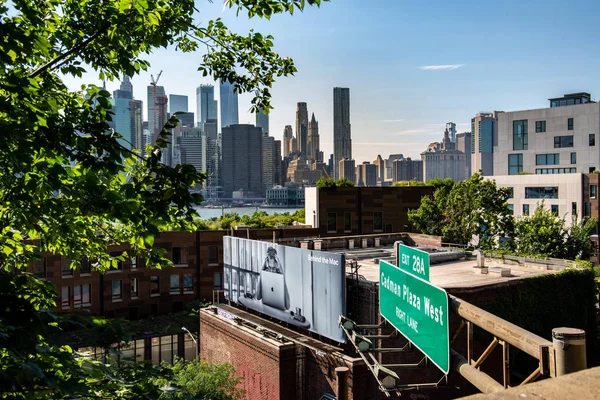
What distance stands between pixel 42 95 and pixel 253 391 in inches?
842

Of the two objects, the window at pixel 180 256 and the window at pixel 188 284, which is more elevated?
the window at pixel 180 256

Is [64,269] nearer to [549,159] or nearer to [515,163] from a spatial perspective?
[515,163]

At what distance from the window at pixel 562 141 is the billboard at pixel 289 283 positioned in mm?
64435

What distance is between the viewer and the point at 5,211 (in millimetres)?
6625

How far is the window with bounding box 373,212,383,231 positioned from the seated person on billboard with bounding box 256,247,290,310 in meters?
28.7

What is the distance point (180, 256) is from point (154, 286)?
373cm

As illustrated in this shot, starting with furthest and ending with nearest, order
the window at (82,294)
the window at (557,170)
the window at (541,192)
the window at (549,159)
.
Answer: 1. the window at (549,159)
2. the window at (557,170)
3. the window at (541,192)
4. the window at (82,294)

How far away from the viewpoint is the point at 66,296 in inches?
1709

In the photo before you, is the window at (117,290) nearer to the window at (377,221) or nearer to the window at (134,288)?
the window at (134,288)

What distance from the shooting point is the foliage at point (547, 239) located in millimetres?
38406

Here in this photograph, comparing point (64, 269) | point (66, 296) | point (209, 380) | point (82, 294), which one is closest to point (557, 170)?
point (82, 294)

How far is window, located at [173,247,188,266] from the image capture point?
49.2 meters

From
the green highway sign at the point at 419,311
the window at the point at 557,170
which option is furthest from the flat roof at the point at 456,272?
the window at the point at 557,170

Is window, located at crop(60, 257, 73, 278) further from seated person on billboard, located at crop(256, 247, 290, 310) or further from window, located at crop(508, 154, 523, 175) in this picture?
window, located at crop(508, 154, 523, 175)
